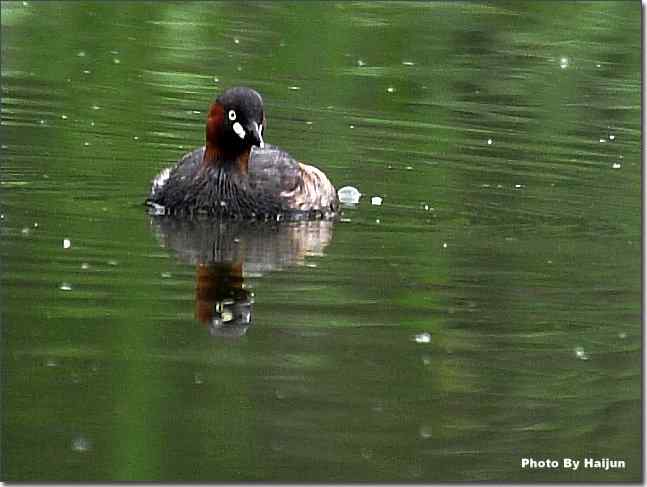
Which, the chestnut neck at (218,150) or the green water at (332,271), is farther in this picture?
the chestnut neck at (218,150)

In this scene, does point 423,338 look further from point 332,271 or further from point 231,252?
point 231,252

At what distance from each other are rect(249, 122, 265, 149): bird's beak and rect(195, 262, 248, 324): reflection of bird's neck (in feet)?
5.84

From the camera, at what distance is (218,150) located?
46.4 feet

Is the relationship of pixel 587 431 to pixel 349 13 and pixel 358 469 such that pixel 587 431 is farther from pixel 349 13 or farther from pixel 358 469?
pixel 349 13

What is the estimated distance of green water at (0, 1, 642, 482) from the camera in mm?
9086

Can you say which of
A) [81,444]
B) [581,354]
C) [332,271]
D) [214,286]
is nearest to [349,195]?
[332,271]

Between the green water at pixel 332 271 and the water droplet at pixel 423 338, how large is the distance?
68 millimetres

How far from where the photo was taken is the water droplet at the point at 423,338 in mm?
10488

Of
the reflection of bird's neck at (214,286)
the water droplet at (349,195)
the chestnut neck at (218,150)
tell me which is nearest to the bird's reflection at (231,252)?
the reflection of bird's neck at (214,286)

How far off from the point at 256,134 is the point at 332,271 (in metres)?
2.12

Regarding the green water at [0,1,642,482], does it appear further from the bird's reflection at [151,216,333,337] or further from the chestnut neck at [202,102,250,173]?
the chestnut neck at [202,102,250,173]

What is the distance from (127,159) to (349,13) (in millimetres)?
7793

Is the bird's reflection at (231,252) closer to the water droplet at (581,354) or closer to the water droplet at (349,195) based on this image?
the water droplet at (349,195)

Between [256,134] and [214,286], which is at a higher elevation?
[256,134]
